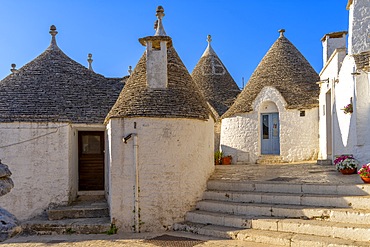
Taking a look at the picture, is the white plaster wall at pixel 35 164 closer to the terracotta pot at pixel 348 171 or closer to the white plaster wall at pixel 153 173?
the white plaster wall at pixel 153 173

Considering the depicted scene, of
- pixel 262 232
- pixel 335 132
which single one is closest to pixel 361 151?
pixel 335 132

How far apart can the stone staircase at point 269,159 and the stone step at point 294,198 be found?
25.5 ft

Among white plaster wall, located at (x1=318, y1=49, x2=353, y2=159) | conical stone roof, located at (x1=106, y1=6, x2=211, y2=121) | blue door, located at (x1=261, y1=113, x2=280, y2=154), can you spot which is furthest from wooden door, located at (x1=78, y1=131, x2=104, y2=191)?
white plaster wall, located at (x1=318, y1=49, x2=353, y2=159)

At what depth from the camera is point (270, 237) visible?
792 cm

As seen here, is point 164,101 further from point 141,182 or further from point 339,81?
point 339,81

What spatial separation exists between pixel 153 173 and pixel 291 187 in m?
3.79

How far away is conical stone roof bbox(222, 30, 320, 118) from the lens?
17828 millimetres

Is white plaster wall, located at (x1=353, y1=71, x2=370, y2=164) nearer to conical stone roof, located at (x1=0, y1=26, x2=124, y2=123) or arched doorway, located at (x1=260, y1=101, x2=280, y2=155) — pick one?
arched doorway, located at (x1=260, y1=101, x2=280, y2=155)

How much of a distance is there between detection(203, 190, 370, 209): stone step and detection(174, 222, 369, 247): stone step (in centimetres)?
119

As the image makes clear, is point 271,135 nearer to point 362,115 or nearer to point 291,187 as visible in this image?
point 362,115

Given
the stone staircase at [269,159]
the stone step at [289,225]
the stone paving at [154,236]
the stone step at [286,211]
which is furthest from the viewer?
the stone staircase at [269,159]

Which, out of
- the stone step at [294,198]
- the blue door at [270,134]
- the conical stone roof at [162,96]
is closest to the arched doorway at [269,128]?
the blue door at [270,134]

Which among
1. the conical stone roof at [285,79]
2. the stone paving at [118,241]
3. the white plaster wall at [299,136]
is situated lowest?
the stone paving at [118,241]

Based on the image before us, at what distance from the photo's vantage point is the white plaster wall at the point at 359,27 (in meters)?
11.1
